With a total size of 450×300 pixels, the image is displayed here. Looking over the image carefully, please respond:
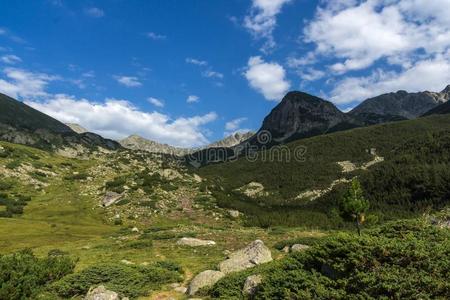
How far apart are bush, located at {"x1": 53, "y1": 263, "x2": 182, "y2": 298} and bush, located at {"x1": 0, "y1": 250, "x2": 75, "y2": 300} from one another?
4.39ft

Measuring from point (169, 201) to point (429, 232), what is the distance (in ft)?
219

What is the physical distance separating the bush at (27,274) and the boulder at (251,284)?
10313 mm

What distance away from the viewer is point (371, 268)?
12.5 metres

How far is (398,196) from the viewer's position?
399ft

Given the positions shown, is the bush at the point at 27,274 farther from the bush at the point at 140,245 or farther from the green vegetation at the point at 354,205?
the green vegetation at the point at 354,205

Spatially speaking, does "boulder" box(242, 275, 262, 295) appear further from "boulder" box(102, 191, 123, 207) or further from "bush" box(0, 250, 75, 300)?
"boulder" box(102, 191, 123, 207)

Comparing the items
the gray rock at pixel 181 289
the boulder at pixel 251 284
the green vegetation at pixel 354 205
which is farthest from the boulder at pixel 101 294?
the green vegetation at pixel 354 205

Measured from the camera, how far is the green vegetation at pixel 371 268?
11.2m

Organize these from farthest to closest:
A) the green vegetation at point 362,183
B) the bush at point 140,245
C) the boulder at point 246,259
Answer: the green vegetation at point 362,183 → the bush at point 140,245 → the boulder at point 246,259

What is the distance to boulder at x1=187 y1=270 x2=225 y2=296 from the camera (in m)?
19.3

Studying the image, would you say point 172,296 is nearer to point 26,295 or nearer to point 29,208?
point 26,295

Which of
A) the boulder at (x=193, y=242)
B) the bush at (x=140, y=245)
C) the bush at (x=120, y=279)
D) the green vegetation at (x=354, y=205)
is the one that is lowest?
the bush at (x=140, y=245)

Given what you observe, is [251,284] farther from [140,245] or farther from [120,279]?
[140,245]

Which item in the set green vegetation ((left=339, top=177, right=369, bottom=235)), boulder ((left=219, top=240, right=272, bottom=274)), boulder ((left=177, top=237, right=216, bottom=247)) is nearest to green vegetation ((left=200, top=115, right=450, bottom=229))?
green vegetation ((left=339, top=177, right=369, bottom=235))
